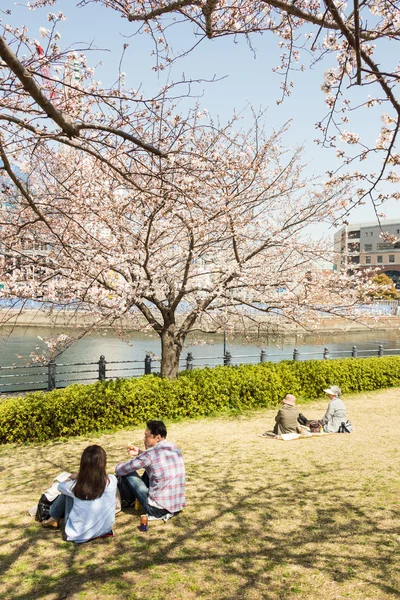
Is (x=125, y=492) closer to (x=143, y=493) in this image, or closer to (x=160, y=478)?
(x=143, y=493)

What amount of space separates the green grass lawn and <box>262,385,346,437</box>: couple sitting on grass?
1.09 m

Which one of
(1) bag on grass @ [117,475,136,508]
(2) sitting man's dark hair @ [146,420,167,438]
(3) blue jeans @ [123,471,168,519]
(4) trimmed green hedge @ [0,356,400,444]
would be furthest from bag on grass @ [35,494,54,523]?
(4) trimmed green hedge @ [0,356,400,444]

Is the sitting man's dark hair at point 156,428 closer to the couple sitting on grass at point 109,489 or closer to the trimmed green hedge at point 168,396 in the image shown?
the couple sitting on grass at point 109,489

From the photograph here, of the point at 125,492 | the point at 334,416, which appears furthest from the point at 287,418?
the point at 125,492

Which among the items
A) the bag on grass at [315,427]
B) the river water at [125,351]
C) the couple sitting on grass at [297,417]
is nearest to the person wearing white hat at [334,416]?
the couple sitting on grass at [297,417]

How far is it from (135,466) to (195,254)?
6.05 meters

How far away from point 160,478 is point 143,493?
0.32 metres

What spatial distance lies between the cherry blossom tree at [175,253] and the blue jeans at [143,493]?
449 cm

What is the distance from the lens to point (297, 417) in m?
9.27

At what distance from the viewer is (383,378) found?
15.3 m

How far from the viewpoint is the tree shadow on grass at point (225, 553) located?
3824 millimetres

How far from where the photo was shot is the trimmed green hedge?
8.97m

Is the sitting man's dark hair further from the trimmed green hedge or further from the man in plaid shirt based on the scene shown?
the trimmed green hedge

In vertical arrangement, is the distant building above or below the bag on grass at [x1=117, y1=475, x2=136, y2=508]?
above
